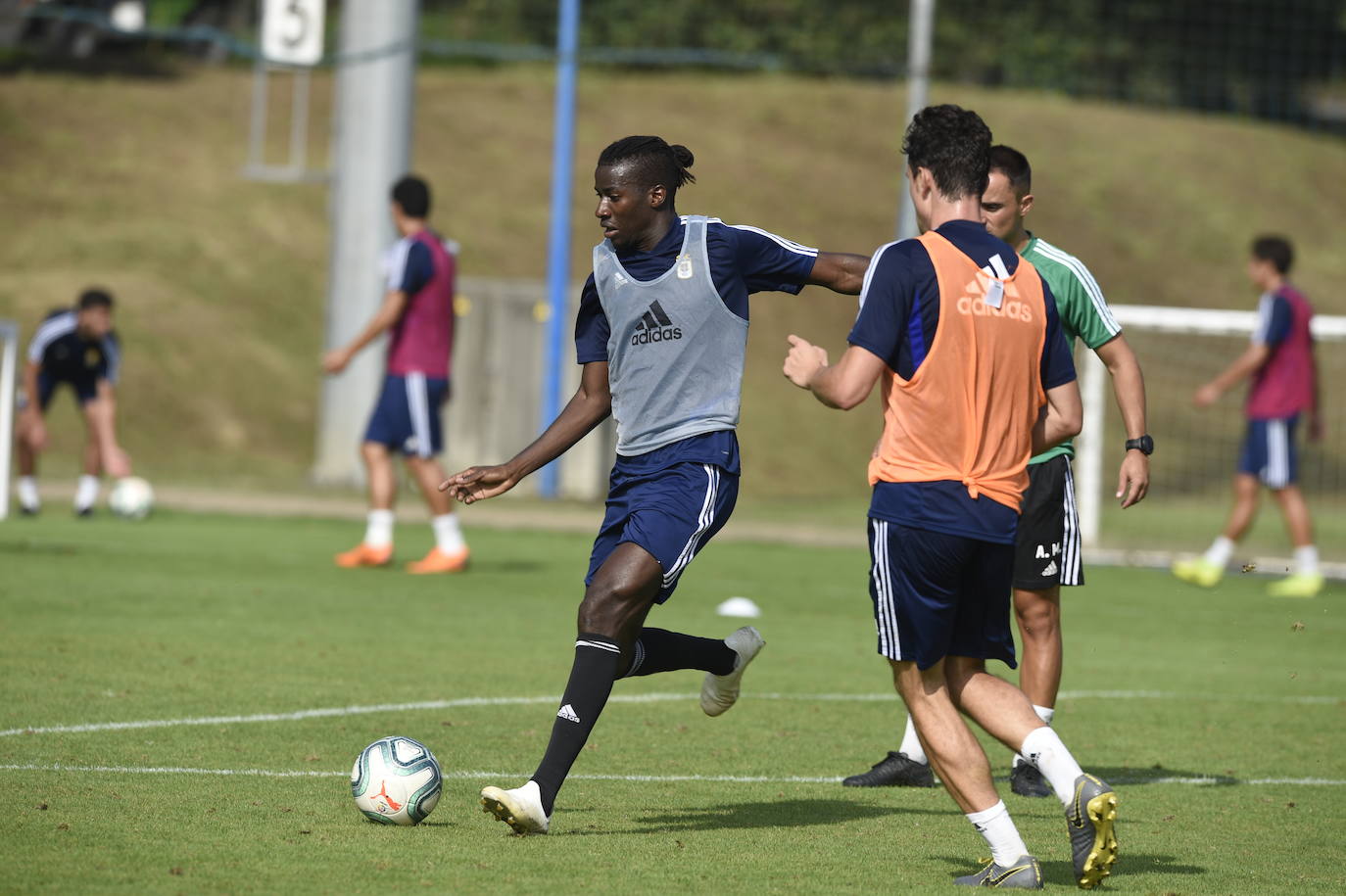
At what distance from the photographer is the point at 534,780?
575cm

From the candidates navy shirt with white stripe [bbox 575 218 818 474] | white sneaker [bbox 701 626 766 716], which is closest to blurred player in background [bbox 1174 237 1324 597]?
white sneaker [bbox 701 626 766 716]

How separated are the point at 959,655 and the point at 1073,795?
0.55 metres

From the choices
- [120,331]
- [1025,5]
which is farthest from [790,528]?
[1025,5]

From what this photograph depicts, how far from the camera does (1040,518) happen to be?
6992mm

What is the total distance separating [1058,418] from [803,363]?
3.23 ft

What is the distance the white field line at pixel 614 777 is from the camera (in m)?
6.51

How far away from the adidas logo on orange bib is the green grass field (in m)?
1.56

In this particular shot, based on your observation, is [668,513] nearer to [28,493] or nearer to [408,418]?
[408,418]

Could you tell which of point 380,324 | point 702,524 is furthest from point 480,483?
point 380,324

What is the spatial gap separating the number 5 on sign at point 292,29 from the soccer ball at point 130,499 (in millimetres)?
5515

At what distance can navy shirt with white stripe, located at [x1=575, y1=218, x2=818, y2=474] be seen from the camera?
6199mm

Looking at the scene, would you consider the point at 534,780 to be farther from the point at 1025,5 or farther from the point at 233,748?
the point at 1025,5

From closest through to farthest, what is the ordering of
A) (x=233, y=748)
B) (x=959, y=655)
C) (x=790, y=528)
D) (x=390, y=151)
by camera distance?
1. (x=959, y=655)
2. (x=233, y=748)
3. (x=790, y=528)
4. (x=390, y=151)

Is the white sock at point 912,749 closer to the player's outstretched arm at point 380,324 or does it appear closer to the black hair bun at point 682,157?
the black hair bun at point 682,157
